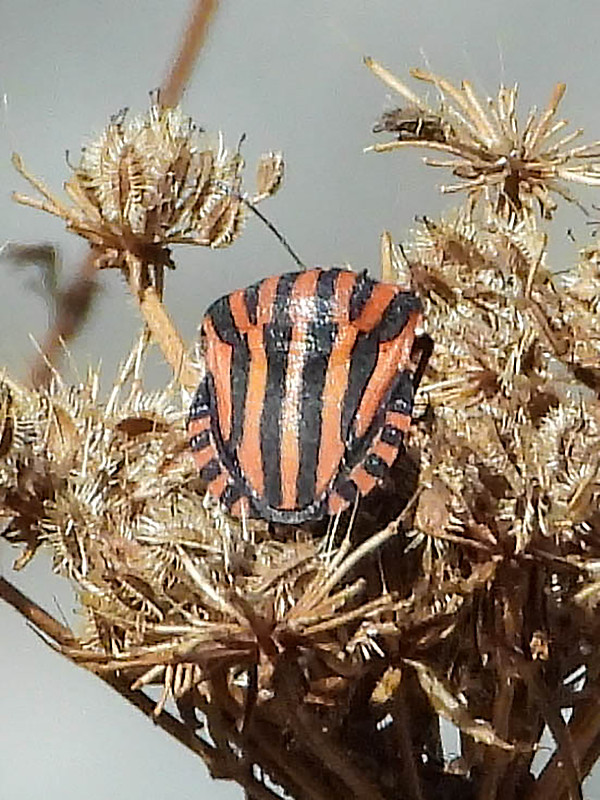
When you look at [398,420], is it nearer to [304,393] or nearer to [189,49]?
[304,393]

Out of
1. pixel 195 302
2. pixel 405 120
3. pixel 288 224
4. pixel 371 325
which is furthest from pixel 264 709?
pixel 288 224

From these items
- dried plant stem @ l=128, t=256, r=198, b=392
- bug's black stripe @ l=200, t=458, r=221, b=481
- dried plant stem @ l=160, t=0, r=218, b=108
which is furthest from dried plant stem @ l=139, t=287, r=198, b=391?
dried plant stem @ l=160, t=0, r=218, b=108

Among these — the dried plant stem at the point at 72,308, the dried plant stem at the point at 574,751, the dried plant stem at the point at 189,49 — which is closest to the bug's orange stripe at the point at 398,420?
the dried plant stem at the point at 574,751

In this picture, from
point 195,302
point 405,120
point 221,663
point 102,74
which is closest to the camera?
point 221,663

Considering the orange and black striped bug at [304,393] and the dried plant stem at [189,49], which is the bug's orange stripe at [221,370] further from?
the dried plant stem at [189,49]

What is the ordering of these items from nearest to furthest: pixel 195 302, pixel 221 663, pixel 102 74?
pixel 221 663, pixel 195 302, pixel 102 74

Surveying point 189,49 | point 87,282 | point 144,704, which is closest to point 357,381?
point 144,704

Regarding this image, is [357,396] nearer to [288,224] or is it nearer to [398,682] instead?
[398,682]
